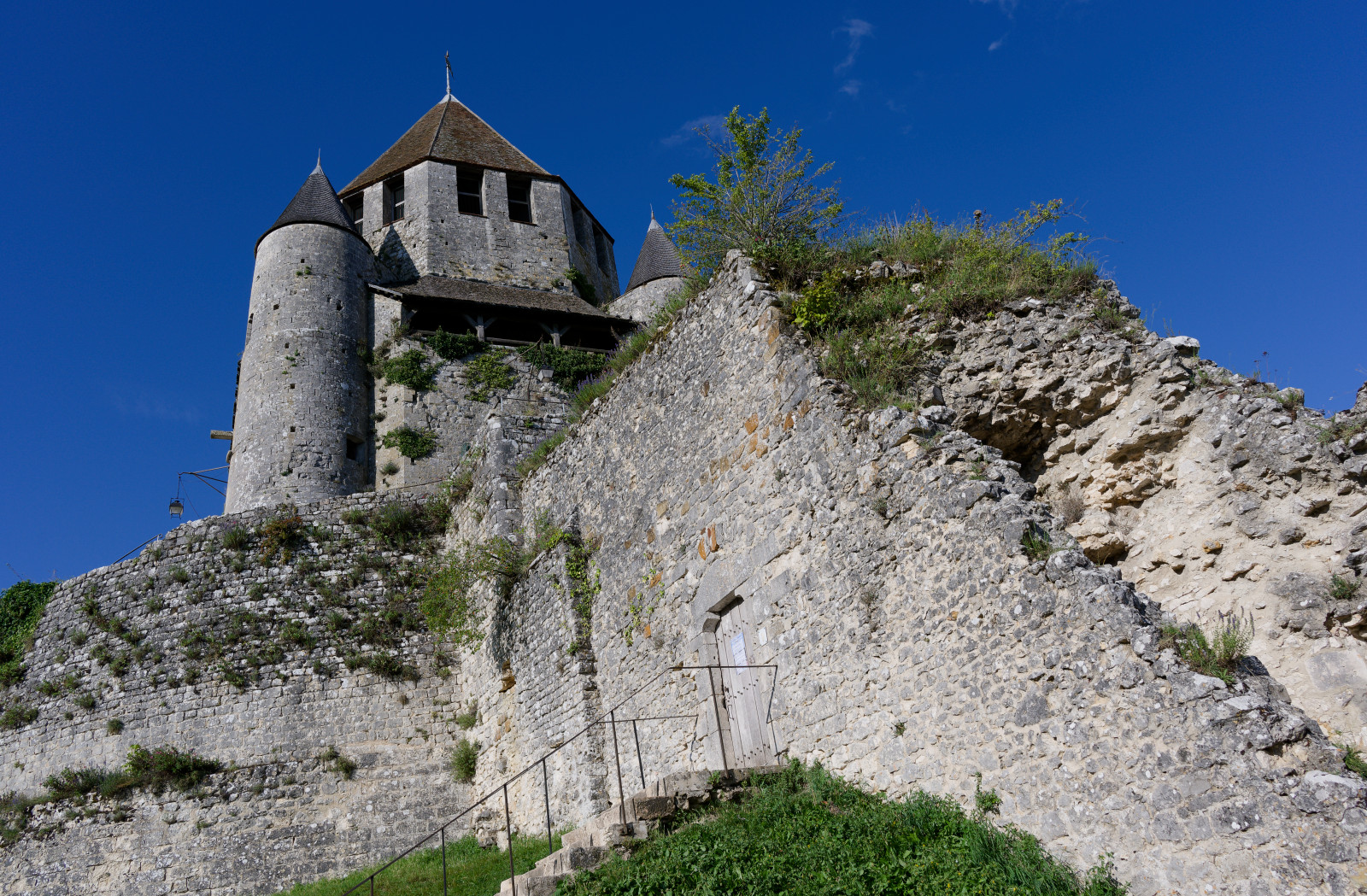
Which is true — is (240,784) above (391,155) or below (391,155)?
below

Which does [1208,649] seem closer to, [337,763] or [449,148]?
[337,763]

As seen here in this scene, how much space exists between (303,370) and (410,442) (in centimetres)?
295

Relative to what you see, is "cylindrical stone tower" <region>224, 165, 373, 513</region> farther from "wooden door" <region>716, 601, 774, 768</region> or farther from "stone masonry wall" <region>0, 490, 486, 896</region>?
"wooden door" <region>716, 601, 774, 768</region>

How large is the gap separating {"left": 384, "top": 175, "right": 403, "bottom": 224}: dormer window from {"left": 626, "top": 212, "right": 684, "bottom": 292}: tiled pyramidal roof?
7035 mm

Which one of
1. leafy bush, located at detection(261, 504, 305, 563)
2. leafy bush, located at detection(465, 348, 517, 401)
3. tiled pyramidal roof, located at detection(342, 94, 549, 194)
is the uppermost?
tiled pyramidal roof, located at detection(342, 94, 549, 194)

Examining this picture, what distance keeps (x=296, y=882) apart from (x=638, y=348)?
792 cm

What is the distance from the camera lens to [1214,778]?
4141 mm

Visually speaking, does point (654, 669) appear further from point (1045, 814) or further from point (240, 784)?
point (240, 784)

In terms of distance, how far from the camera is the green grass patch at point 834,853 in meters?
4.69

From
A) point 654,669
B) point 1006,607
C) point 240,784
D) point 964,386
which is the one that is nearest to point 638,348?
point 654,669

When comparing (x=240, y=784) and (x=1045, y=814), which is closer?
(x=1045, y=814)

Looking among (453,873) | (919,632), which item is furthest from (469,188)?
(919,632)

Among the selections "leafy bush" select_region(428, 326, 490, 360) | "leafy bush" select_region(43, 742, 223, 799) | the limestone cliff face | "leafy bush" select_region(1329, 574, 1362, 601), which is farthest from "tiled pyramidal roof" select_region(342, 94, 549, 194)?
"leafy bush" select_region(1329, 574, 1362, 601)

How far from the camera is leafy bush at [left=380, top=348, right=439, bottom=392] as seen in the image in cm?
2127
